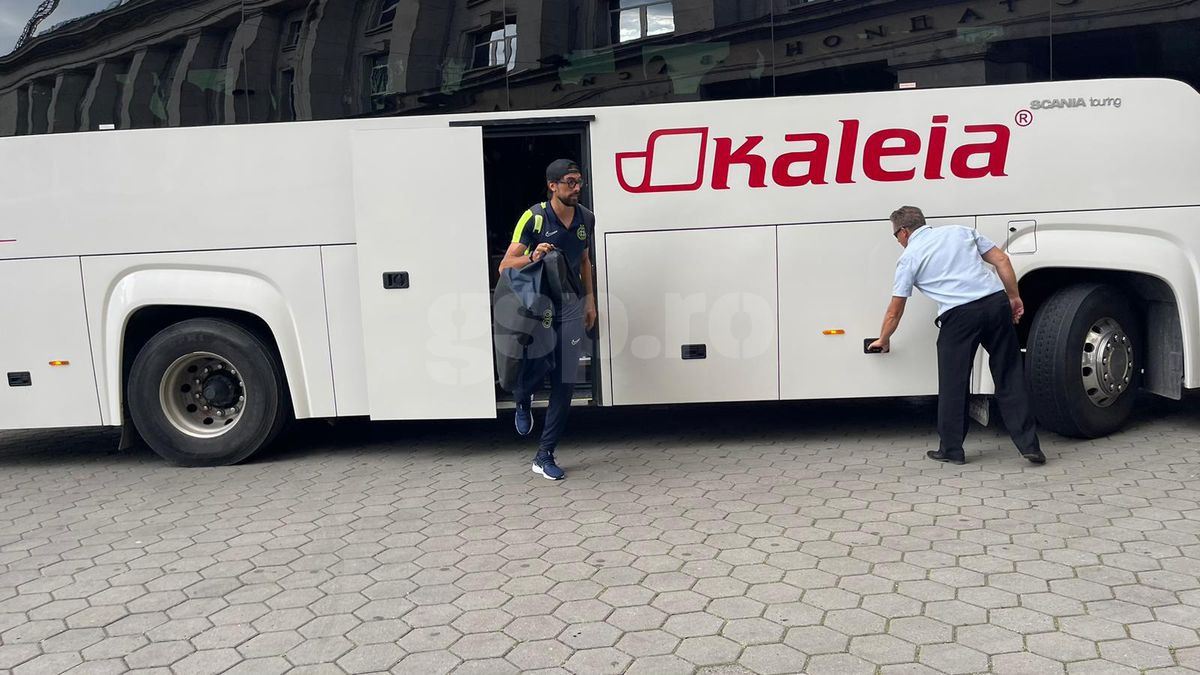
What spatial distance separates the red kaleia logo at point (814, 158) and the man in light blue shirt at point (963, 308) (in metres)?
0.59

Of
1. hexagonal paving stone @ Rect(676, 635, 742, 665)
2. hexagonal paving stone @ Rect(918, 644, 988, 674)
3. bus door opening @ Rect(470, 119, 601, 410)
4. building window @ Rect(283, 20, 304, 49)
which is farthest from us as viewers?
bus door opening @ Rect(470, 119, 601, 410)

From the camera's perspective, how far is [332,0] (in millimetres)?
6125

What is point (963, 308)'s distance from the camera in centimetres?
564

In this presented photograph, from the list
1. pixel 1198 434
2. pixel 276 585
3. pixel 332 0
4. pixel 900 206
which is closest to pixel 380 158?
pixel 332 0

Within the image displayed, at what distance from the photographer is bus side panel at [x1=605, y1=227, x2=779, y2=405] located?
6.33 m

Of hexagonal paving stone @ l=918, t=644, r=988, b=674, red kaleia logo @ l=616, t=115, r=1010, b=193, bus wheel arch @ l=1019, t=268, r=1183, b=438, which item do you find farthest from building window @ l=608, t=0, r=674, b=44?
hexagonal paving stone @ l=918, t=644, r=988, b=674

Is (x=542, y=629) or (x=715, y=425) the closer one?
(x=542, y=629)

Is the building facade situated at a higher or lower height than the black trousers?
higher

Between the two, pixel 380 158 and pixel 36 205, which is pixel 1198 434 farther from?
pixel 36 205

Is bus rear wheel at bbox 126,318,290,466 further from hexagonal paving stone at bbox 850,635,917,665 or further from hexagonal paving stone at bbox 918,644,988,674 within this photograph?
hexagonal paving stone at bbox 918,644,988,674

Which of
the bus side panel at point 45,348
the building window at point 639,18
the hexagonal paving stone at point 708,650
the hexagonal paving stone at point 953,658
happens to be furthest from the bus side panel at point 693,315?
the bus side panel at point 45,348

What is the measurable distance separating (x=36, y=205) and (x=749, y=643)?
18.3ft

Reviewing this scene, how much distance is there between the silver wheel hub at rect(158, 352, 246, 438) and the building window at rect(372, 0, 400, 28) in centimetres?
256

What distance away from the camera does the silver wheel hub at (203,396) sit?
655 centimetres
